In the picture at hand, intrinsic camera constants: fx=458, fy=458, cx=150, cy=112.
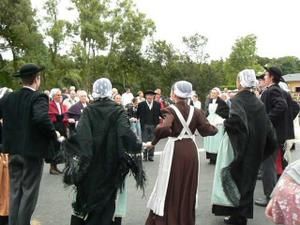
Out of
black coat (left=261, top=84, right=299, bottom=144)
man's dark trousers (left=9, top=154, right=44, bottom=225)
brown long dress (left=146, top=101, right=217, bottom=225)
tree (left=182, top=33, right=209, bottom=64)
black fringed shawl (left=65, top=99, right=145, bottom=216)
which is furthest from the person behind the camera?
tree (left=182, top=33, right=209, bottom=64)

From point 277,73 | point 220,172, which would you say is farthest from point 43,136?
point 277,73

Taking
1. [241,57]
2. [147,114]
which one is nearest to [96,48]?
[241,57]

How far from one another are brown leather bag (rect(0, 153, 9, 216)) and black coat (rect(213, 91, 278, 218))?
106 inches

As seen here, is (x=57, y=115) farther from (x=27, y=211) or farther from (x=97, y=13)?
(x=97, y=13)

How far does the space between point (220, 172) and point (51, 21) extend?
114 feet

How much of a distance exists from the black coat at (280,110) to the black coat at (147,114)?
5047mm

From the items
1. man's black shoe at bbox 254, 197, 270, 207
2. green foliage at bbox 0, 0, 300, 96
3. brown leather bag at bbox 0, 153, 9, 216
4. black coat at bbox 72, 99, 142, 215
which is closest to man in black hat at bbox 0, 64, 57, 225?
brown leather bag at bbox 0, 153, 9, 216

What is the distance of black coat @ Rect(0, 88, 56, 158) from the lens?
5117 millimetres

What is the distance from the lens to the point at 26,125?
5.14m

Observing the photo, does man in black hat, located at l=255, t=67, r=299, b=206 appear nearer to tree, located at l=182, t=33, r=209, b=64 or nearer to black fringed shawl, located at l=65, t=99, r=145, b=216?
black fringed shawl, located at l=65, t=99, r=145, b=216

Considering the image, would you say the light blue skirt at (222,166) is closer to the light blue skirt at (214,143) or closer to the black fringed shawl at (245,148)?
the black fringed shawl at (245,148)

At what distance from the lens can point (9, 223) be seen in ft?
17.5

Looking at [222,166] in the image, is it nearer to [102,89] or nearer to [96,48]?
[102,89]

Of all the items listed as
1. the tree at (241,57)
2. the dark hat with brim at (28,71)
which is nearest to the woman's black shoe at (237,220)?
the dark hat with brim at (28,71)
